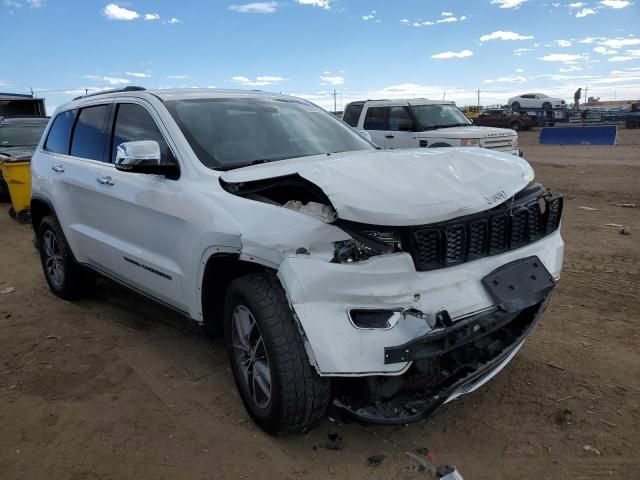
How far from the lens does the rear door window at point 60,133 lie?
195 inches

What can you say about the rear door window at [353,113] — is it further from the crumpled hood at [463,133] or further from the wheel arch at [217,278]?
the wheel arch at [217,278]

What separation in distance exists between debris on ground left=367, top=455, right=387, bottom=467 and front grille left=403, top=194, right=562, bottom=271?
102 centimetres

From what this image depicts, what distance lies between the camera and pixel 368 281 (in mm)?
2414

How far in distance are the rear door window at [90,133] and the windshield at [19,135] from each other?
818 cm

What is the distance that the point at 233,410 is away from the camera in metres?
3.23

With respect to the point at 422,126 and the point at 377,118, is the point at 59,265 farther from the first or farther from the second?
the point at 377,118

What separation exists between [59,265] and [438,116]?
393 inches

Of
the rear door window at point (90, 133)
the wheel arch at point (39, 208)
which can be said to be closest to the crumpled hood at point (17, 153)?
the wheel arch at point (39, 208)

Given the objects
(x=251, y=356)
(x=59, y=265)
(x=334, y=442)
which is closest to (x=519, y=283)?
(x=334, y=442)

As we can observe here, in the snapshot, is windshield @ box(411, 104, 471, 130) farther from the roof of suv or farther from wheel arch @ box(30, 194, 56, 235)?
wheel arch @ box(30, 194, 56, 235)

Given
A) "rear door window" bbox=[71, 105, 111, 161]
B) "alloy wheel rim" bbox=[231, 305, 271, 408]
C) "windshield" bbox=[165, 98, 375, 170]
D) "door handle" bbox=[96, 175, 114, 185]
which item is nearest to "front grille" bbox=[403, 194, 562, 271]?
"alloy wheel rim" bbox=[231, 305, 271, 408]

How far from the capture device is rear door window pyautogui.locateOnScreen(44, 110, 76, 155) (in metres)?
4.95

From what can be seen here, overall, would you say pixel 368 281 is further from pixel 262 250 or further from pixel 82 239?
pixel 82 239

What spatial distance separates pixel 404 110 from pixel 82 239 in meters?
9.67
